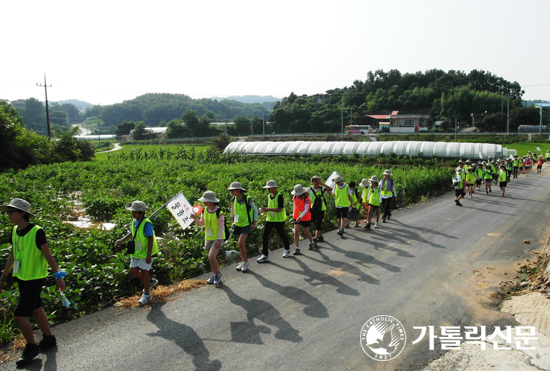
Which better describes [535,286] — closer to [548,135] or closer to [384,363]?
[384,363]

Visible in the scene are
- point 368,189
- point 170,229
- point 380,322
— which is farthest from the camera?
point 368,189

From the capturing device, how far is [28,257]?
5199mm

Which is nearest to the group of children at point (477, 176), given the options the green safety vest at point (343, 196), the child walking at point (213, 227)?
the green safety vest at point (343, 196)

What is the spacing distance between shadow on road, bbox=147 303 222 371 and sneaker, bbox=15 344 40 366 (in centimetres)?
141

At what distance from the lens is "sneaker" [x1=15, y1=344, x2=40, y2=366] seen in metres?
5.00

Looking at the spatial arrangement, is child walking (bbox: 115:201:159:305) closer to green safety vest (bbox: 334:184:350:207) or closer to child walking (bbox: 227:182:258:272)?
child walking (bbox: 227:182:258:272)

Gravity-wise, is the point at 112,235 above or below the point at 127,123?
below

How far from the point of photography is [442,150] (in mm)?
38219

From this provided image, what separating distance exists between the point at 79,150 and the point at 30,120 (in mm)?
128722

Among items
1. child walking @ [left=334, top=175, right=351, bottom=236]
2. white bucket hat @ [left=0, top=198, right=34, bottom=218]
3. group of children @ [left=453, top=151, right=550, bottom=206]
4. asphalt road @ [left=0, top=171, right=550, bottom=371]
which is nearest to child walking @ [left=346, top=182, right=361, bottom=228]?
child walking @ [left=334, top=175, right=351, bottom=236]

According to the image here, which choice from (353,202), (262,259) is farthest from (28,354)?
(353,202)

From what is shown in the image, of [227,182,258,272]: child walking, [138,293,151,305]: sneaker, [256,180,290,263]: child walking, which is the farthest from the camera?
[256,180,290,263]: child walking

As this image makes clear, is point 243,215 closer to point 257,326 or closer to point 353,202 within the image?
point 257,326

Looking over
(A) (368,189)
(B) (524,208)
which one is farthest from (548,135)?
(A) (368,189)
